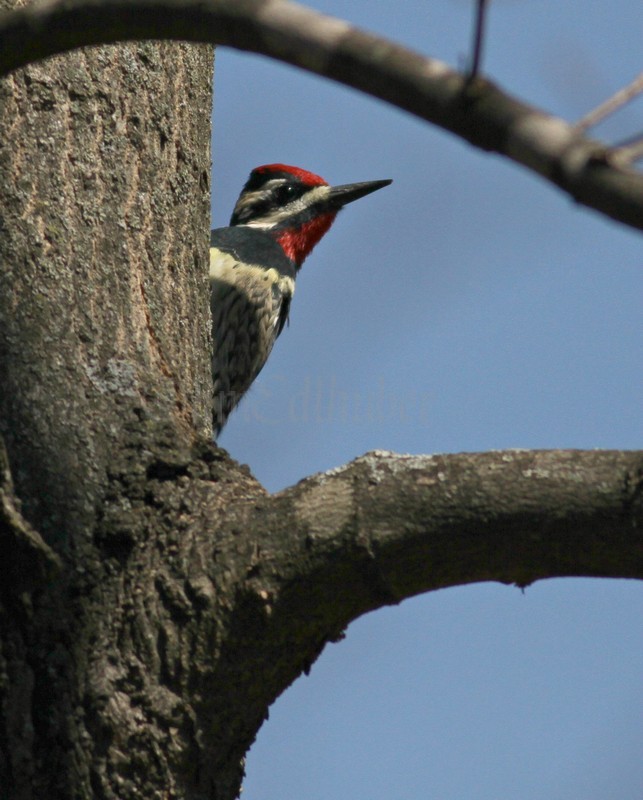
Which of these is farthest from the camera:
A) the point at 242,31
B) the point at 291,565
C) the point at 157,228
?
the point at 157,228

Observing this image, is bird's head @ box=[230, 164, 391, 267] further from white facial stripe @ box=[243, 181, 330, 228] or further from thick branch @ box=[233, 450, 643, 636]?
thick branch @ box=[233, 450, 643, 636]

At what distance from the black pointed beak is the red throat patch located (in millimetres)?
69

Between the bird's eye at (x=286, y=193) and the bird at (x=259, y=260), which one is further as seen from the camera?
the bird's eye at (x=286, y=193)

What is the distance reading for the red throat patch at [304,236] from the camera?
4.82 m

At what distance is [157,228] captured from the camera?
2184 mm

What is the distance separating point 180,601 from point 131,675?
123 mm

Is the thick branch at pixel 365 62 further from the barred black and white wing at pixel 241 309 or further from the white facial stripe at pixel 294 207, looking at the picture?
the white facial stripe at pixel 294 207

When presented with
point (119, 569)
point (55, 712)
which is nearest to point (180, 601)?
point (119, 569)

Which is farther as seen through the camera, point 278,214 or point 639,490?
point 278,214

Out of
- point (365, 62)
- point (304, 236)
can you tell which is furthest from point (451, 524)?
point (304, 236)

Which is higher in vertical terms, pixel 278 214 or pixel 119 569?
pixel 278 214

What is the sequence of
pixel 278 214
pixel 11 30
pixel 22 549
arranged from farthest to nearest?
pixel 278 214, pixel 22 549, pixel 11 30

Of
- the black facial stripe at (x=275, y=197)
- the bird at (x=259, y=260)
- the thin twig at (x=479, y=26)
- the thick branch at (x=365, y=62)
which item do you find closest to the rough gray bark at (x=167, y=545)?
the thick branch at (x=365, y=62)

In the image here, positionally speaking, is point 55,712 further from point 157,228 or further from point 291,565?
point 157,228
